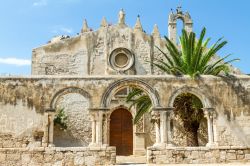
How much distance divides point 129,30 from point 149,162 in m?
12.0

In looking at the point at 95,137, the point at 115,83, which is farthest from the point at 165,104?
the point at 95,137

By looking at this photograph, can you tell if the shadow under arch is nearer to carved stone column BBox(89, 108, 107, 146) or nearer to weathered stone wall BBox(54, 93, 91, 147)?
carved stone column BBox(89, 108, 107, 146)

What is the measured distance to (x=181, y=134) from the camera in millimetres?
20594

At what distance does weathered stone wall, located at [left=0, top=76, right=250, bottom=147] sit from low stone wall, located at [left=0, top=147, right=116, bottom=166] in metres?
1.15

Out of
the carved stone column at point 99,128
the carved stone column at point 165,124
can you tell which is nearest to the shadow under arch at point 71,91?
the carved stone column at point 99,128

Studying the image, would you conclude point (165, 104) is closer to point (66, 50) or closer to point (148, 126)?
point (148, 126)

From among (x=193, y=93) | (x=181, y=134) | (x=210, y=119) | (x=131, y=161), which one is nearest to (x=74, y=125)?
(x=131, y=161)

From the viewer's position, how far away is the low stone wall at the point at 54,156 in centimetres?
1341

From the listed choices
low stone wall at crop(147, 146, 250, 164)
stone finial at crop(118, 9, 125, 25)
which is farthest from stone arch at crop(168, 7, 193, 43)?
low stone wall at crop(147, 146, 250, 164)

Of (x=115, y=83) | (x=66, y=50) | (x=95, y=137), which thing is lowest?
(x=95, y=137)

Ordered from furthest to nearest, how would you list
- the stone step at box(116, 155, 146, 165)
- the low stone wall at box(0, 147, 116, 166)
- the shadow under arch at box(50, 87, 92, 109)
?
the stone step at box(116, 155, 146, 165)
the shadow under arch at box(50, 87, 92, 109)
the low stone wall at box(0, 147, 116, 166)

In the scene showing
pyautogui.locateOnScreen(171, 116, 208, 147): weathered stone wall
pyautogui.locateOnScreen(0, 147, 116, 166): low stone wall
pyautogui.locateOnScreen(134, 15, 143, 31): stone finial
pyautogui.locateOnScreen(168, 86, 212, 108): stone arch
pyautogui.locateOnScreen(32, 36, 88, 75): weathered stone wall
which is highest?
pyautogui.locateOnScreen(134, 15, 143, 31): stone finial

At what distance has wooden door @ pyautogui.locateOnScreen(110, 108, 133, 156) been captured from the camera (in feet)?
69.3

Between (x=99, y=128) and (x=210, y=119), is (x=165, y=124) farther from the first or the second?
(x=99, y=128)
